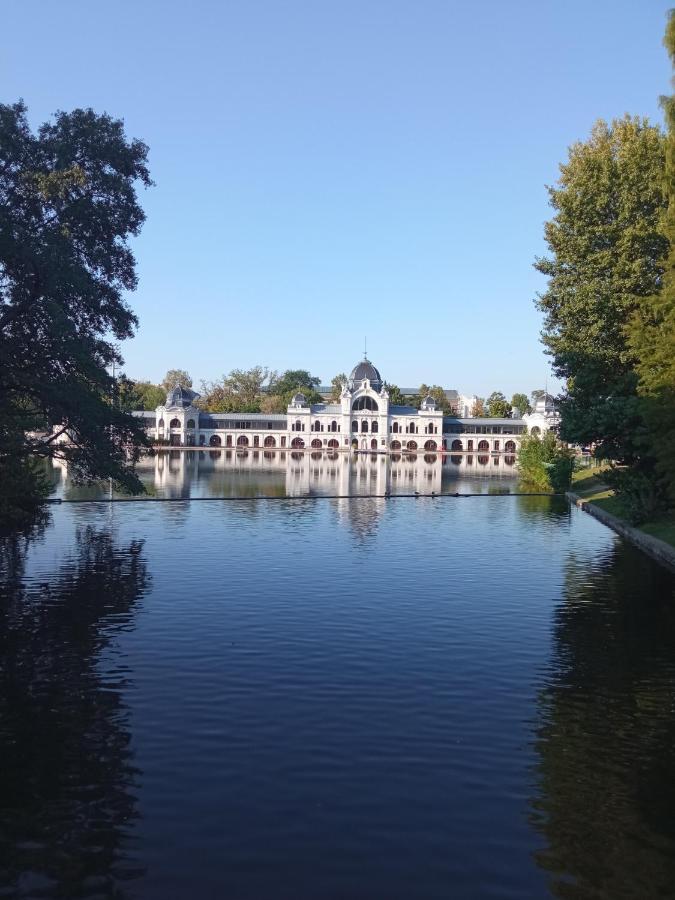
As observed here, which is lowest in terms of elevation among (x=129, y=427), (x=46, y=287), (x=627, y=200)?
(x=129, y=427)

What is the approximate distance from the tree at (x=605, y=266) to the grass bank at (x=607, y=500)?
3.10 metres

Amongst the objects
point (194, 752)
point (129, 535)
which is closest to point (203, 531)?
point (129, 535)

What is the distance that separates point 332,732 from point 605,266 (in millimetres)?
33157

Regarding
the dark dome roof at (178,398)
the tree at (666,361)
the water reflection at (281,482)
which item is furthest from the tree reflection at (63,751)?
the dark dome roof at (178,398)

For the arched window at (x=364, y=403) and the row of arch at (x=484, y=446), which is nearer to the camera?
the row of arch at (x=484, y=446)

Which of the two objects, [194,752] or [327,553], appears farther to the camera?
[327,553]

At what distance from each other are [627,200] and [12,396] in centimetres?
3003

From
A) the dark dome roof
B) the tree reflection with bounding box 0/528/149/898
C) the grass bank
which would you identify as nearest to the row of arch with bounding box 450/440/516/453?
the dark dome roof

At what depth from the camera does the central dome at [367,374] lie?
546ft

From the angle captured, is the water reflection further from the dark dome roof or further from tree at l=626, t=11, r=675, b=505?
the dark dome roof

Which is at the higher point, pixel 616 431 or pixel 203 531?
pixel 616 431

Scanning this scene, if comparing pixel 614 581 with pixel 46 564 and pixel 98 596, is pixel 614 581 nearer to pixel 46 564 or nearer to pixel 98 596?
pixel 98 596

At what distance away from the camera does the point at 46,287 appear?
26844mm

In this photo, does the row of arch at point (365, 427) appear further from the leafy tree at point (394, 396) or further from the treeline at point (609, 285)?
the treeline at point (609, 285)
